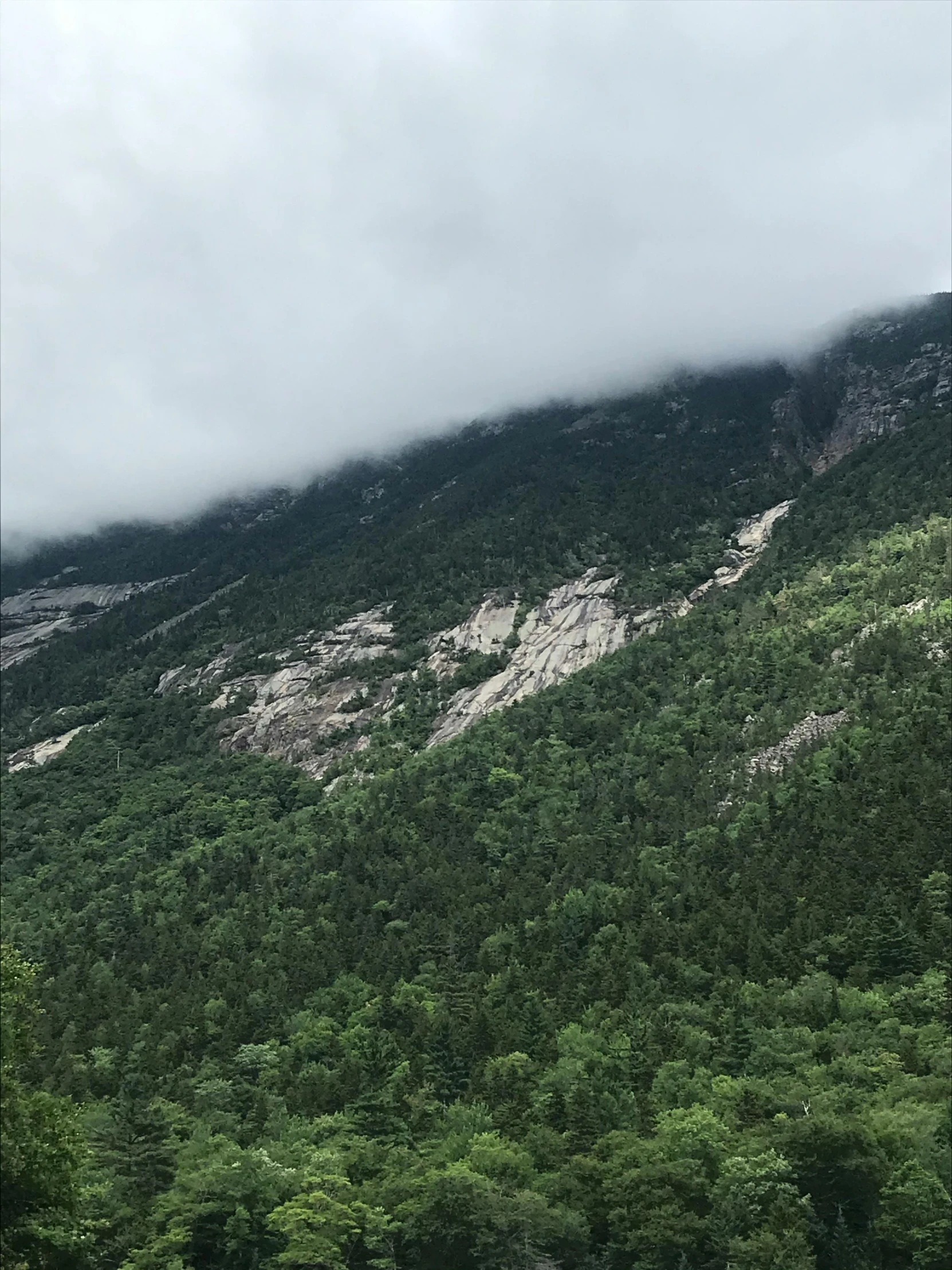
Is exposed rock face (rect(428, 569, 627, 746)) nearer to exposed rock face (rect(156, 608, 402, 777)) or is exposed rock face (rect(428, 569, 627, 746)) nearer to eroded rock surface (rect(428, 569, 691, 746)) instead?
eroded rock surface (rect(428, 569, 691, 746))

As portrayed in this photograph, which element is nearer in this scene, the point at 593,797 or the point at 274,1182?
the point at 274,1182

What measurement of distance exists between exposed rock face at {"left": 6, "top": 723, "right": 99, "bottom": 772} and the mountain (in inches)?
56.8

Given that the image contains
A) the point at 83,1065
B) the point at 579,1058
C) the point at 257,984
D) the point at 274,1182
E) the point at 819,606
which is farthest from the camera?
the point at 819,606

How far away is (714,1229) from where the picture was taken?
50406mm

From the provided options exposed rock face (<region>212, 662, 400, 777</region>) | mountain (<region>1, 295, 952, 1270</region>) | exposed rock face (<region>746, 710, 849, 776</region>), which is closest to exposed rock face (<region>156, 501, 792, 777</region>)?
exposed rock face (<region>212, 662, 400, 777</region>)

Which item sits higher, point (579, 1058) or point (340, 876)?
point (340, 876)

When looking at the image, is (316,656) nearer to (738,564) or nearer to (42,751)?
(42,751)

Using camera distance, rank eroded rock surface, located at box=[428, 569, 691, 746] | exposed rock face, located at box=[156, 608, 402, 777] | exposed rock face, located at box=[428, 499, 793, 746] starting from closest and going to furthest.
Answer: eroded rock surface, located at box=[428, 569, 691, 746]
exposed rock face, located at box=[428, 499, 793, 746]
exposed rock face, located at box=[156, 608, 402, 777]

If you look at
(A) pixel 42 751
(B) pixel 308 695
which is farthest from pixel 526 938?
(A) pixel 42 751

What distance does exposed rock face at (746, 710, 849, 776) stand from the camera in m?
108

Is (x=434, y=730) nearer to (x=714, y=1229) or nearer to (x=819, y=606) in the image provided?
(x=819, y=606)

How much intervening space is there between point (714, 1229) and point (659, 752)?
69967 mm

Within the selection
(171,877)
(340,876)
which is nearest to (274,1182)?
(340,876)

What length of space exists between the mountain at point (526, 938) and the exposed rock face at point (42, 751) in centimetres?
144
